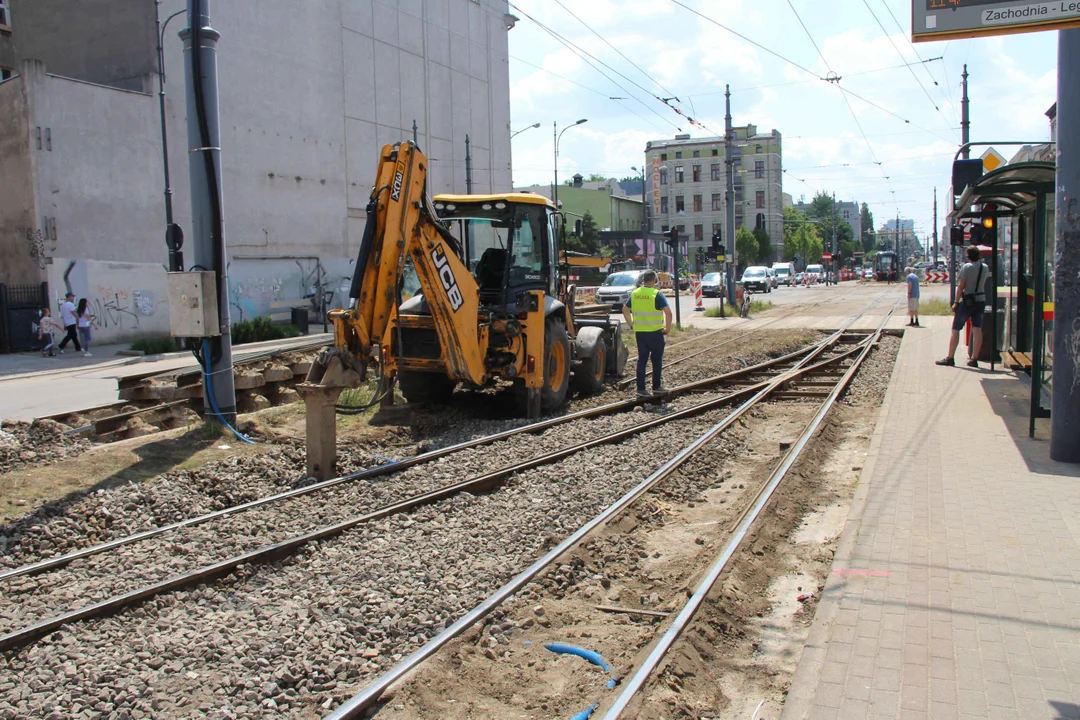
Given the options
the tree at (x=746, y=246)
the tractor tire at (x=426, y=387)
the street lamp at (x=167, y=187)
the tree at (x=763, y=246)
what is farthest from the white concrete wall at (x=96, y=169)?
the tree at (x=763, y=246)

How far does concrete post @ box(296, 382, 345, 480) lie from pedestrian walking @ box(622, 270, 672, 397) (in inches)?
223

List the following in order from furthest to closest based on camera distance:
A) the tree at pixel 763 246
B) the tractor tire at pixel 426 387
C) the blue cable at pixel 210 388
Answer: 1. the tree at pixel 763 246
2. the tractor tire at pixel 426 387
3. the blue cable at pixel 210 388

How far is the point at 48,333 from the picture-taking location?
23.2 metres

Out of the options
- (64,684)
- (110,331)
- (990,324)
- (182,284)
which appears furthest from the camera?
(110,331)

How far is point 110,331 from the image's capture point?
85.4 feet

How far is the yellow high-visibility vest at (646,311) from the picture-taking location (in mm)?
12555

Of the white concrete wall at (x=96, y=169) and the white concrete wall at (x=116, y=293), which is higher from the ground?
the white concrete wall at (x=96, y=169)

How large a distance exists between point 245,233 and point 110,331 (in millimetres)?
6841

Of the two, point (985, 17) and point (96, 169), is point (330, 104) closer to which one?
point (96, 169)

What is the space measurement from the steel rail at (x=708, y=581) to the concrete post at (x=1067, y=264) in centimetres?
235

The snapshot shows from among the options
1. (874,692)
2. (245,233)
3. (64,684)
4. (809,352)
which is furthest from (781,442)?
(245,233)

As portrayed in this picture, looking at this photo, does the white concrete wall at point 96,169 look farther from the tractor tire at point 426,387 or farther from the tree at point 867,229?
the tree at point 867,229

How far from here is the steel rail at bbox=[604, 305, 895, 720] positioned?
3.92m

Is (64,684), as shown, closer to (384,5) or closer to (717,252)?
(717,252)
